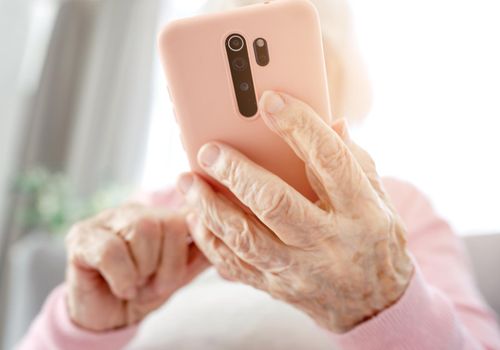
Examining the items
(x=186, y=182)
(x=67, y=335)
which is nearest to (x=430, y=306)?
(x=186, y=182)

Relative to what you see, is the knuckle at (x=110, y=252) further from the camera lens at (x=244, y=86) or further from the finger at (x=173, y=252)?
the camera lens at (x=244, y=86)

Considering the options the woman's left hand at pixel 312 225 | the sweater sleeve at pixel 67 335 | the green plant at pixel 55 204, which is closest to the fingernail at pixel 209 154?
the woman's left hand at pixel 312 225

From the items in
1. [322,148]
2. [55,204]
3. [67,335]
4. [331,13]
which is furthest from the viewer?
[55,204]

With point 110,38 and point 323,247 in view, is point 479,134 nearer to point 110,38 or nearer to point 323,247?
point 323,247

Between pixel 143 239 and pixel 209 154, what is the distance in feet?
0.57

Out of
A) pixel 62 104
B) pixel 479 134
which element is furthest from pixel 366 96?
pixel 62 104

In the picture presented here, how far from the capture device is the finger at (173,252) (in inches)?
20.2

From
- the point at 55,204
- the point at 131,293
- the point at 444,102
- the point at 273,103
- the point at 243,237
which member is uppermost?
the point at 273,103

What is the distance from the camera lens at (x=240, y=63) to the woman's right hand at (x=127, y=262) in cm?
22

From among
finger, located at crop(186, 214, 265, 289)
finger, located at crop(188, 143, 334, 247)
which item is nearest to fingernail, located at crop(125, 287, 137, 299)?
finger, located at crop(186, 214, 265, 289)

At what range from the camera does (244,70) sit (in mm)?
376

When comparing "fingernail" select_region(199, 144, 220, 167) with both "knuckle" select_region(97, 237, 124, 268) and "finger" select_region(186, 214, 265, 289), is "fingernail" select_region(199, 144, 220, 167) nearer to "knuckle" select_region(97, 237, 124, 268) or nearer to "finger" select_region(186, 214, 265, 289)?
"finger" select_region(186, 214, 265, 289)

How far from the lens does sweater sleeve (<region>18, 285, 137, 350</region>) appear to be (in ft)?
1.97

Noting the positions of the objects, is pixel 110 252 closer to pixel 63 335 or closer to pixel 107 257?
pixel 107 257
